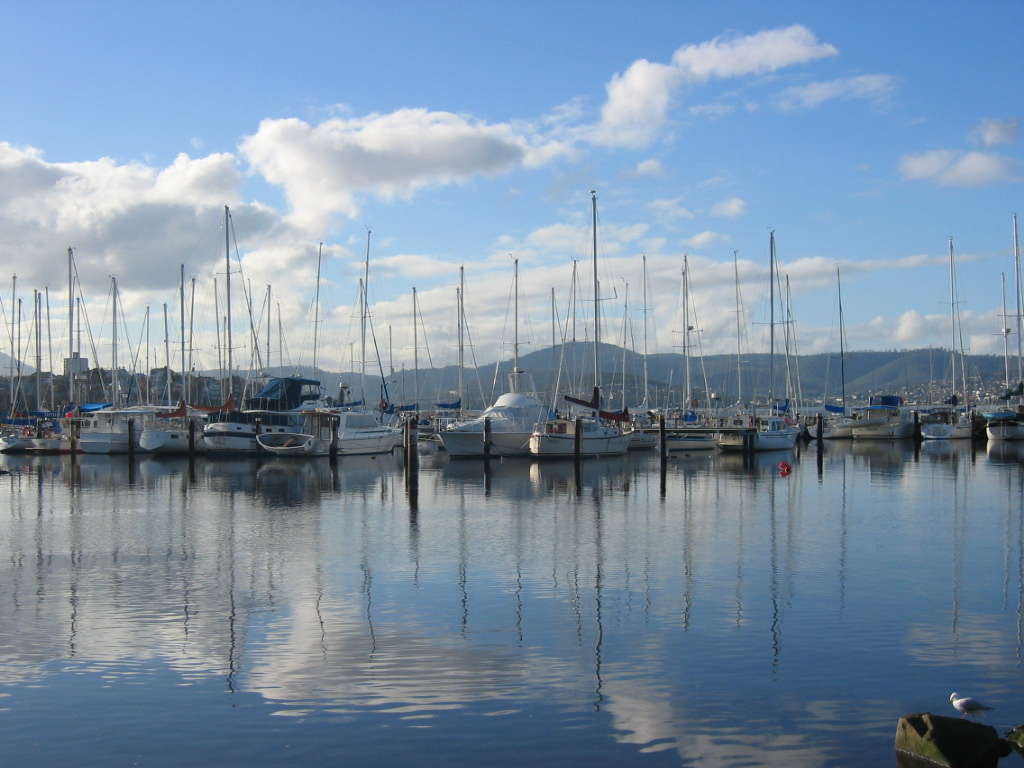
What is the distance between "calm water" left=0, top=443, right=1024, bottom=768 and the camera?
10.6m

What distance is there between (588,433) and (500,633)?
130 ft

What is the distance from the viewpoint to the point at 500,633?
48.6ft

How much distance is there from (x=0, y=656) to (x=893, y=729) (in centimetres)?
1181

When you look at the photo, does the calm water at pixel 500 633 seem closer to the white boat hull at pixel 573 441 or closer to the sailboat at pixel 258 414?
the white boat hull at pixel 573 441

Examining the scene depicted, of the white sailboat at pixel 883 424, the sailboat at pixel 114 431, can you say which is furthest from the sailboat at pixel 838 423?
the sailboat at pixel 114 431

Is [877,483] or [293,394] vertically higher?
Answer: [293,394]

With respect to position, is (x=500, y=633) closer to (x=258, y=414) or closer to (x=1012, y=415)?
(x=258, y=414)

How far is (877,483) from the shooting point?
4138 centimetres

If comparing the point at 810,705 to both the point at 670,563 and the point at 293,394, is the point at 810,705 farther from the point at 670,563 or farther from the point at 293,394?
the point at 293,394

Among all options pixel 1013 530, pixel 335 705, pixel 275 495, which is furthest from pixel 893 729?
pixel 275 495

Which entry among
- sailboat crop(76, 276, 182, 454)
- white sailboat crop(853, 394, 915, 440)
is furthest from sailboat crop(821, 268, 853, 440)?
sailboat crop(76, 276, 182, 454)

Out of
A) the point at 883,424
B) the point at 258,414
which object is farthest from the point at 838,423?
the point at 258,414

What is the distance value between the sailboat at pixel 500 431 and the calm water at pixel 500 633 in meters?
22.3

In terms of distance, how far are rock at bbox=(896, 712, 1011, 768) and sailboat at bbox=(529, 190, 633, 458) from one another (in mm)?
40908
